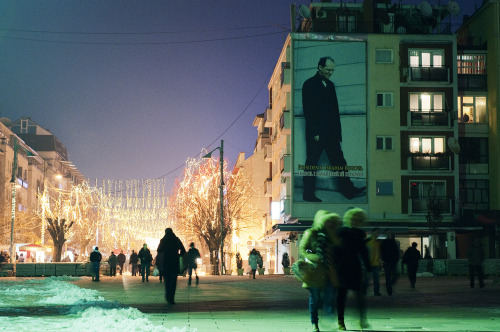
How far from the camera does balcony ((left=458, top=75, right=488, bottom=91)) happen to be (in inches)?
2302

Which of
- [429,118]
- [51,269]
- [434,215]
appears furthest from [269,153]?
[51,269]

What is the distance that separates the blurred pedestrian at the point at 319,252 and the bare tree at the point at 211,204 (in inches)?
2204

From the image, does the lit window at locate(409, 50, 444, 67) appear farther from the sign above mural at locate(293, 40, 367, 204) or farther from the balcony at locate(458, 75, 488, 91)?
the sign above mural at locate(293, 40, 367, 204)

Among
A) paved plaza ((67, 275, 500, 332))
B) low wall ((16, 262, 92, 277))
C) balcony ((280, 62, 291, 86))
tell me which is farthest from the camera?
balcony ((280, 62, 291, 86))

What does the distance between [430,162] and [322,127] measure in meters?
7.92

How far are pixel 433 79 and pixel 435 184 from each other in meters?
7.42

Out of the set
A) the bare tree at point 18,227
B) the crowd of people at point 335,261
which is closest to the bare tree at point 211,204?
the bare tree at point 18,227

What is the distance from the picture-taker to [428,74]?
57844 millimetres

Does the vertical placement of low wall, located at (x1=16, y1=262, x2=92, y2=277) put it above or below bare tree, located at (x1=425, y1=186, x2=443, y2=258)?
below

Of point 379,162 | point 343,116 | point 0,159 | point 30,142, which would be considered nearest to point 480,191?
point 379,162

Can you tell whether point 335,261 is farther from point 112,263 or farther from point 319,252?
point 112,263

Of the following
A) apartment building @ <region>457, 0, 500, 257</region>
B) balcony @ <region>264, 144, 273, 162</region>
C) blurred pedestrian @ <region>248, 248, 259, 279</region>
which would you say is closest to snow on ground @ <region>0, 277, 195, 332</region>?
blurred pedestrian @ <region>248, 248, 259, 279</region>

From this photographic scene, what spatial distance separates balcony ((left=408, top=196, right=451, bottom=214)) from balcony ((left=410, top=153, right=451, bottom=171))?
216cm

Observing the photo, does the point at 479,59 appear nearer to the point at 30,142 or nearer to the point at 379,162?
the point at 379,162
